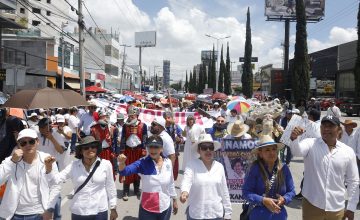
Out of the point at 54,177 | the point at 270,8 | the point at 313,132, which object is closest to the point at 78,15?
the point at 313,132

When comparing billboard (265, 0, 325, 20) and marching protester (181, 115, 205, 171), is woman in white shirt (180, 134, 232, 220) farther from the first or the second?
billboard (265, 0, 325, 20)

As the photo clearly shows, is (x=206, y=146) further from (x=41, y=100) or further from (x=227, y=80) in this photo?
(x=227, y=80)

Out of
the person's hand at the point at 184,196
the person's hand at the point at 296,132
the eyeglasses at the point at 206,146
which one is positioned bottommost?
the person's hand at the point at 184,196

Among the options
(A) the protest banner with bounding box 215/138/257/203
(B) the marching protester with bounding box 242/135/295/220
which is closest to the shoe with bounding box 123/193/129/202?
(A) the protest banner with bounding box 215/138/257/203

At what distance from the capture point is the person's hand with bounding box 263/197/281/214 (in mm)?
3924

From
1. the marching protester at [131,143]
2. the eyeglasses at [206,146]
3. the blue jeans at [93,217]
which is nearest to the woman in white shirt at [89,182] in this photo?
the blue jeans at [93,217]

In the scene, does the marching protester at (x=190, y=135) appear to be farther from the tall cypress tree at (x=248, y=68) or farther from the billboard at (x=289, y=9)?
the billboard at (x=289, y=9)

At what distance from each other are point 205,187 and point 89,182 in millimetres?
1206

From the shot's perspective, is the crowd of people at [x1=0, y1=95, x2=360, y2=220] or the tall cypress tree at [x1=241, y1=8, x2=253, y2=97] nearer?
the crowd of people at [x1=0, y1=95, x2=360, y2=220]

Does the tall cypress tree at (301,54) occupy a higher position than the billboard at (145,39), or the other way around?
the billboard at (145,39)

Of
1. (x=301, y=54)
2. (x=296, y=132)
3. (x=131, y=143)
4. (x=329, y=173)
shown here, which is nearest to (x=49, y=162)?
(x=296, y=132)

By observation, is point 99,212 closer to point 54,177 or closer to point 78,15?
point 54,177

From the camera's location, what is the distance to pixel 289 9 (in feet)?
216

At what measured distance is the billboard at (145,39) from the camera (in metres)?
105
